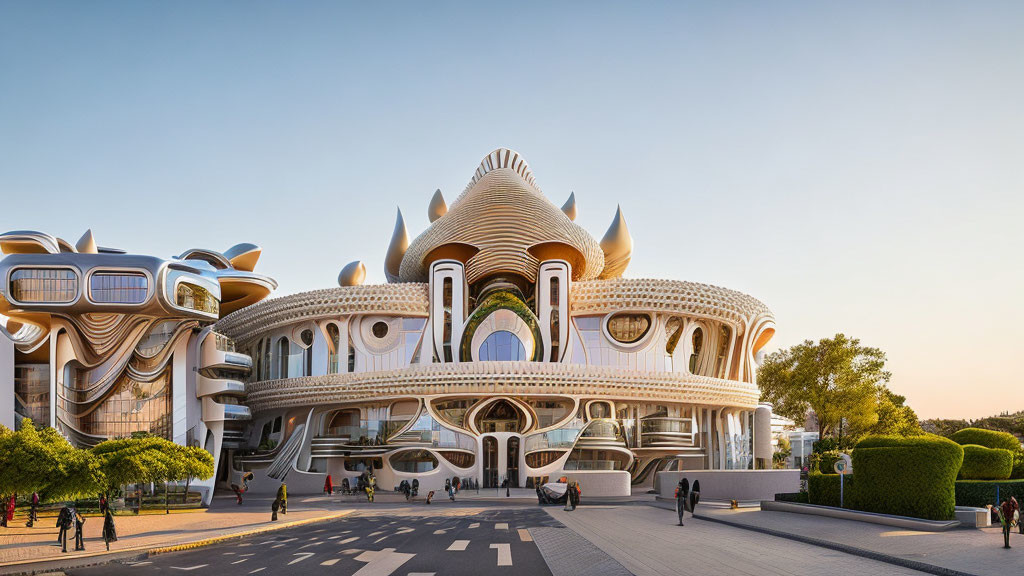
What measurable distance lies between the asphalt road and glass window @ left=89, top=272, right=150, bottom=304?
24.2m

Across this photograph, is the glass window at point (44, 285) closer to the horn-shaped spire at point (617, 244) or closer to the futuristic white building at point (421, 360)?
the futuristic white building at point (421, 360)

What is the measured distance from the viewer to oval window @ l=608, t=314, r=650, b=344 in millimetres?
63125

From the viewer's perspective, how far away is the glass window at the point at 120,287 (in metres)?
44.5

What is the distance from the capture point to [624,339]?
63312 millimetres

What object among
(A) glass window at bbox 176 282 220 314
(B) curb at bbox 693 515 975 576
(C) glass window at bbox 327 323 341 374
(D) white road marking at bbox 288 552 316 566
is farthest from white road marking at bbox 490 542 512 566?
(C) glass window at bbox 327 323 341 374

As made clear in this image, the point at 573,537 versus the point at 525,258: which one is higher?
the point at 525,258

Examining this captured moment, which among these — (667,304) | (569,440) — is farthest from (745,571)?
(667,304)

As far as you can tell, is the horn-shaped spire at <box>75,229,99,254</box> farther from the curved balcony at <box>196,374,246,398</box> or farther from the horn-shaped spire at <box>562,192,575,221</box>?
the horn-shaped spire at <box>562,192,575,221</box>

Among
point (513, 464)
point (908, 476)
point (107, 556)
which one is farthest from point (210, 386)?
point (908, 476)

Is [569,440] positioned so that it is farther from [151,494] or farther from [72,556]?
[72,556]

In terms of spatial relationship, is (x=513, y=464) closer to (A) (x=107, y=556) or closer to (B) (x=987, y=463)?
(B) (x=987, y=463)

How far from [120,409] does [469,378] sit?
21614 mm

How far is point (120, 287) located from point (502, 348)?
26.9 m

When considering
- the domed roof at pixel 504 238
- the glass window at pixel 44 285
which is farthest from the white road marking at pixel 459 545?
the domed roof at pixel 504 238
